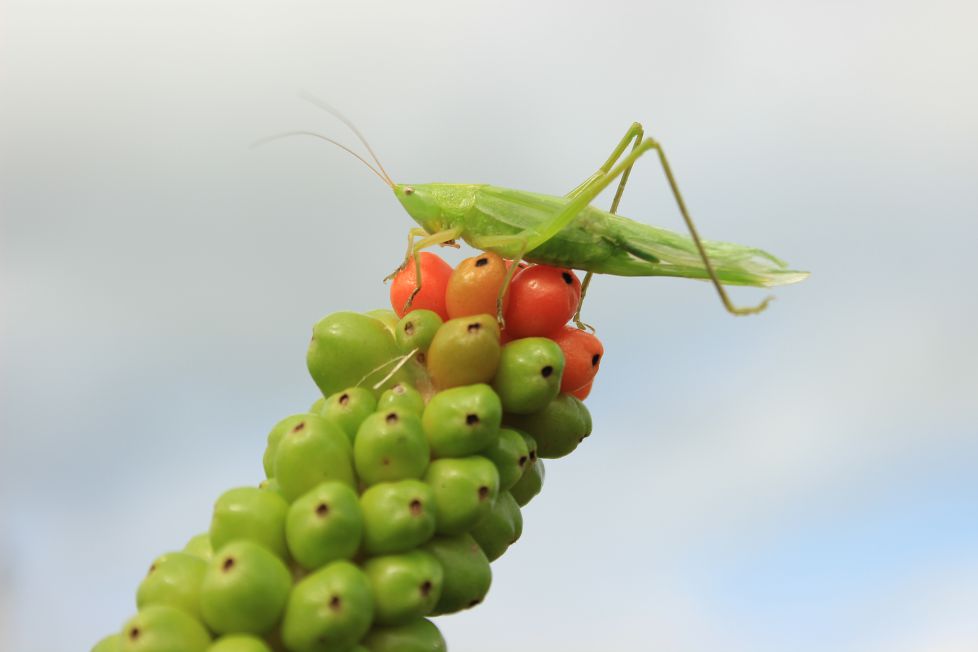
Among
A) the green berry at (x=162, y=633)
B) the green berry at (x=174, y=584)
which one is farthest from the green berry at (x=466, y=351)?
the green berry at (x=162, y=633)

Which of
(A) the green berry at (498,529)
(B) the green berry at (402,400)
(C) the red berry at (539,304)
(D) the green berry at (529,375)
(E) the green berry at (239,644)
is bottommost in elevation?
(E) the green berry at (239,644)

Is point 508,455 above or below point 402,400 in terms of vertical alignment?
below

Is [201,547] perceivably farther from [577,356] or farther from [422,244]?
[422,244]

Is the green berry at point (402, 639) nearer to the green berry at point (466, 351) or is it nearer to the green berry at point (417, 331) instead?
the green berry at point (466, 351)

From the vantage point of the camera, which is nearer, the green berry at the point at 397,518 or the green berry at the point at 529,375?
the green berry at the point at 397,518

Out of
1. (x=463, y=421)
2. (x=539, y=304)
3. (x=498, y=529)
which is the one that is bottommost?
(x=498, y=529)

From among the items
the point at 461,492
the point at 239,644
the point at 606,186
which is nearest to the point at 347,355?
the point at 461,492

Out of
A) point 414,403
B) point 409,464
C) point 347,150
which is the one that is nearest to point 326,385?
point 414,403

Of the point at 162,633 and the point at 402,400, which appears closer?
the point at 162,633
